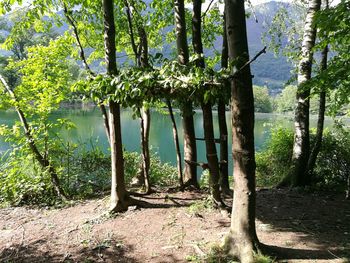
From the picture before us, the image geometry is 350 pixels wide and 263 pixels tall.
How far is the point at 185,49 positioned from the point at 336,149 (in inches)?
181

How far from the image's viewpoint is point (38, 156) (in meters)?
6.20

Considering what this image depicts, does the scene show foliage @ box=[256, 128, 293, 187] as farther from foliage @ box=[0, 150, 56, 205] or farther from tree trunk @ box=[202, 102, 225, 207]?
foliage @ box=[0, 150, 56, 205]

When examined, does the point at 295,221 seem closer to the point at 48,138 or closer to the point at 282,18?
the point at 48,138

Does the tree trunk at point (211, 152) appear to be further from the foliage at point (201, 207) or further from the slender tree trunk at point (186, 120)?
the slender tree trunk at point (186, 120)

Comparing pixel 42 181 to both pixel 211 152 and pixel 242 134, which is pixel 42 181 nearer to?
pixel 211 152

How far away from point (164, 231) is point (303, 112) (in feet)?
12.8

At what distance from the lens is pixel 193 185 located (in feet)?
20.3

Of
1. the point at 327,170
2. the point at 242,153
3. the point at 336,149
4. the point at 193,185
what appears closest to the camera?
the point at 242,153

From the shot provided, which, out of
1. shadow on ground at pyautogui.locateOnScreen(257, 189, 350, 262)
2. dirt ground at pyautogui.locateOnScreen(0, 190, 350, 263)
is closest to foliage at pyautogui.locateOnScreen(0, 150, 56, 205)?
dirt ground at pyautogui.locateOnScreen(0, 190, 350, 263)

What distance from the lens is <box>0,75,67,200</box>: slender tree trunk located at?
6.09 metres

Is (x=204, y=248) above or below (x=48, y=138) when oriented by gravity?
below

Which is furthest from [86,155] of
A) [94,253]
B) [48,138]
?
[94,253]

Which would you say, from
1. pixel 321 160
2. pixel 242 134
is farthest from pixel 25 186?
pixel 321 160

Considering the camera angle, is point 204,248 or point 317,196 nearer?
point 204,248
